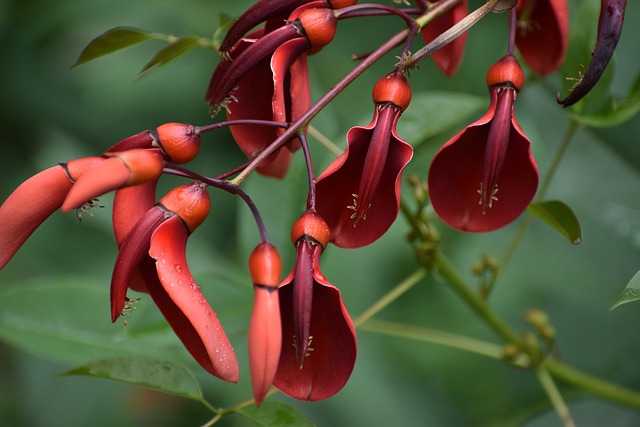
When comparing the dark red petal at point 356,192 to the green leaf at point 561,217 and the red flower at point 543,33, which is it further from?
the red flower at point 543,33

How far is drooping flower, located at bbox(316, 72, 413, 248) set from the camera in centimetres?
55

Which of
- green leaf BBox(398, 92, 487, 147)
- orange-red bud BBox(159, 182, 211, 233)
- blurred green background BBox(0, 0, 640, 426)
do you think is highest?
orange-red bud BBox(159, 182, 211, 233)

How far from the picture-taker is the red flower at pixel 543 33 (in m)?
0.77

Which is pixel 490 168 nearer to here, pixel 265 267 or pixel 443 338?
pixel 265 267

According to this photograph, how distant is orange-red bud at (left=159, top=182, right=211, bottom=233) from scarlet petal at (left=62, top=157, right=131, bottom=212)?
44mm

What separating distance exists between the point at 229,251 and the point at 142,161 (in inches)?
37.6

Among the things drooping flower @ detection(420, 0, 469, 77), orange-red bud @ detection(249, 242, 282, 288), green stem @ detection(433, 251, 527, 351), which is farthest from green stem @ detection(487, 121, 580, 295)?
orange-red bud @ detection(249, 242, 282, 288)

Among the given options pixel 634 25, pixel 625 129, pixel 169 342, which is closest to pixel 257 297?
pixel 169 342

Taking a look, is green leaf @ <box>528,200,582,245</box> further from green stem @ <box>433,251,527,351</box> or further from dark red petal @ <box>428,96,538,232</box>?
green stem @ <box>433,251,527,351</box>

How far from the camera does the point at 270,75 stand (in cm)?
64

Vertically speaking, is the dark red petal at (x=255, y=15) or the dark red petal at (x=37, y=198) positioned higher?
the dark red petal at (x=255, y=15)

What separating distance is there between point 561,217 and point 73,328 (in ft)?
1.72

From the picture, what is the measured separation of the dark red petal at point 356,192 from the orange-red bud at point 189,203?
0.08m

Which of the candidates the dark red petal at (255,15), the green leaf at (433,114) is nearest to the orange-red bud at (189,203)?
the dark red petal at (255,15)
